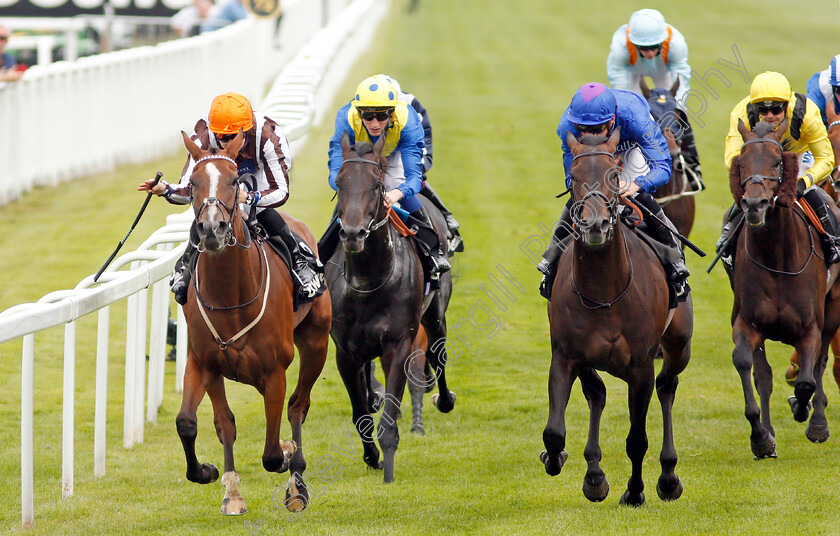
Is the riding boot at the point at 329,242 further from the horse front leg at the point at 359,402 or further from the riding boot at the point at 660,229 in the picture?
the riding boot at the point at 660,229

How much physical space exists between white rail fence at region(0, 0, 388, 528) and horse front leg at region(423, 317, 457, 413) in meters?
1.80

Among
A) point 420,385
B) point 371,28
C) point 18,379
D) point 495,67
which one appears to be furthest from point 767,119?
point 371,28

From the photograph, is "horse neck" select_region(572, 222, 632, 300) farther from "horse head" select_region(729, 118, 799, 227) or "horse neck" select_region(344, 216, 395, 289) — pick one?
"horse neck" select_region(344, 216, 395, 289)

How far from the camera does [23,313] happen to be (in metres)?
5.64

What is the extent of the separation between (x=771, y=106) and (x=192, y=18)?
14.8 metres

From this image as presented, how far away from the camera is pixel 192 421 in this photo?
5965 mm

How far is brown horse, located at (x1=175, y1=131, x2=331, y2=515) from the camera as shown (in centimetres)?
572

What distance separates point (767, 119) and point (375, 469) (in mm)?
3283

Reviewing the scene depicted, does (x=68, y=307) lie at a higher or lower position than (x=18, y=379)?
higher

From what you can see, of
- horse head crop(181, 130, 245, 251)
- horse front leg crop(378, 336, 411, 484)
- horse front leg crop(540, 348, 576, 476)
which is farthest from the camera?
horse front leg crop(378, 336, 411, 484)

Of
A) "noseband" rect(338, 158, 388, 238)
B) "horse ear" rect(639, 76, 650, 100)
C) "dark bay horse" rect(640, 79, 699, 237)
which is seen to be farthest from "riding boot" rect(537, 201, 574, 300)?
"horse ear" rect(639, 76, 650, 100)

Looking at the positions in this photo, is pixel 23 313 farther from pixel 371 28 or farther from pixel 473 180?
pixel 371 28

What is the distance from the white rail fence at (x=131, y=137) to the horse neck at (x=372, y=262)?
121 cm

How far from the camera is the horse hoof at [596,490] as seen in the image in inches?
243
